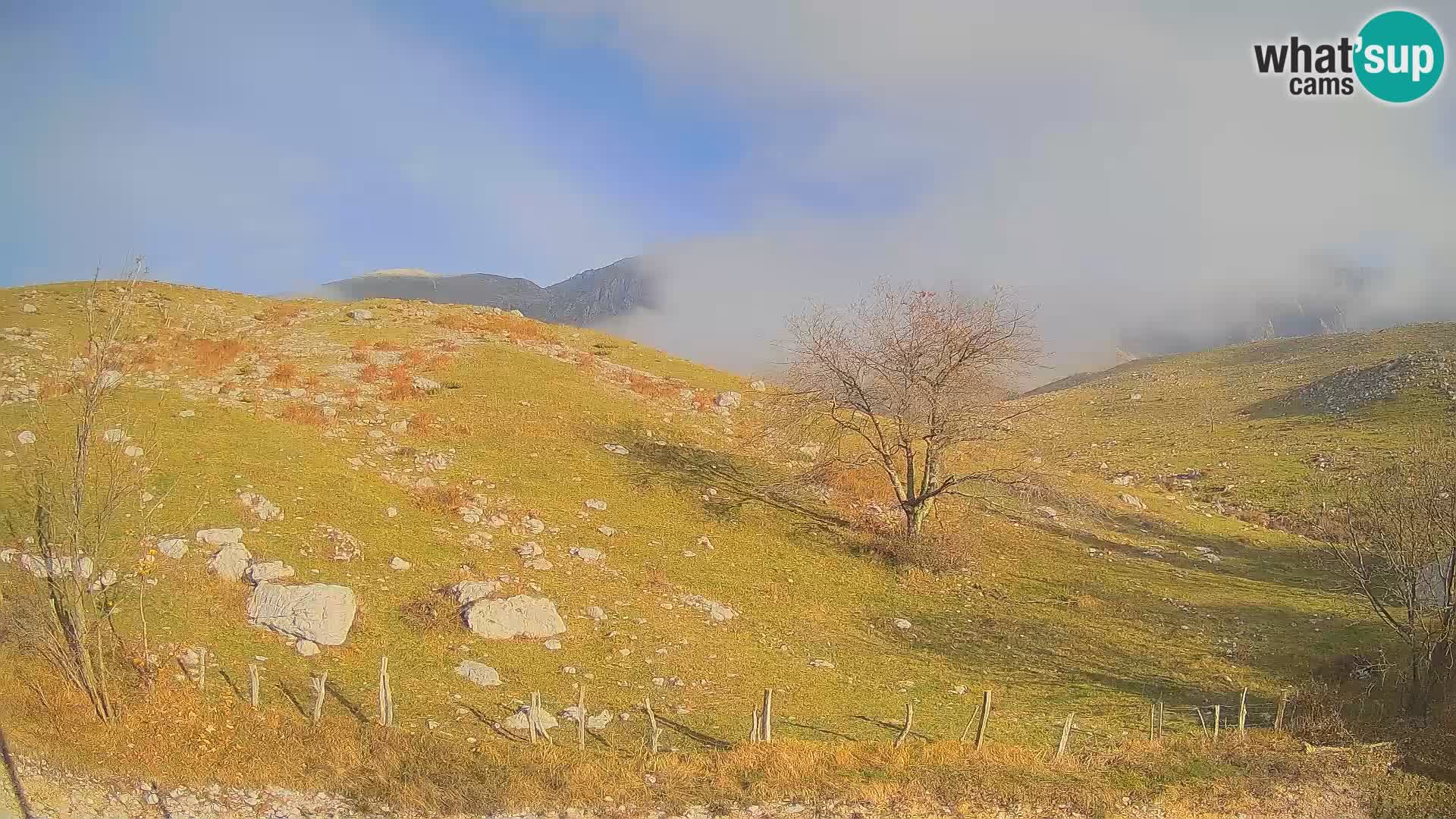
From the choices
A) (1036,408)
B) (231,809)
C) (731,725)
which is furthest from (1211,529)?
(231,809)

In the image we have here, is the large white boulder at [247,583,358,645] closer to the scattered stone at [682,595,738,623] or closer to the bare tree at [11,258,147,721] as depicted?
the bare tree at [11,258,147,721]

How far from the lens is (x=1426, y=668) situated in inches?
688

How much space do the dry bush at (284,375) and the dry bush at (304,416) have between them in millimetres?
3559

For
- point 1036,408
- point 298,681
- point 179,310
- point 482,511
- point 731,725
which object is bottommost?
point 731,725

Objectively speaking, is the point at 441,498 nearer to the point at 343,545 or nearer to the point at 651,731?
the point at 343,545

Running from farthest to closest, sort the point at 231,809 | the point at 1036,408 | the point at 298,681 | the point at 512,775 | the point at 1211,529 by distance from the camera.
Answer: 1. the point at 1211,529
2. the point at 1036,408
3. the point at 298,681
4. the point at 512,775
5. the point at 231,809

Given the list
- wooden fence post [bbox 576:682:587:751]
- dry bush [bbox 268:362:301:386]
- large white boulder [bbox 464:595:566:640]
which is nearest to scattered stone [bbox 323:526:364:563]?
large white boulder [bbox 464:595:566:640]

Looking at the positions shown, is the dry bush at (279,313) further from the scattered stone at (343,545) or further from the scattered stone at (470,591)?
the scattered stone at (470,591)

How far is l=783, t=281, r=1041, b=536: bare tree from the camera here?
26219mm

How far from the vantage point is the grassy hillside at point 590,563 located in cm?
1587

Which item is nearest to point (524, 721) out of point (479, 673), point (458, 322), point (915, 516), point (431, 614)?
point (479, 673)

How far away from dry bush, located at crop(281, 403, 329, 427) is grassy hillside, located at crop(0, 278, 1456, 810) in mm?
189

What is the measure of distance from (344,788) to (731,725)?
24.6 feet

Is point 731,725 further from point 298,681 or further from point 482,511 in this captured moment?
point 482,511
